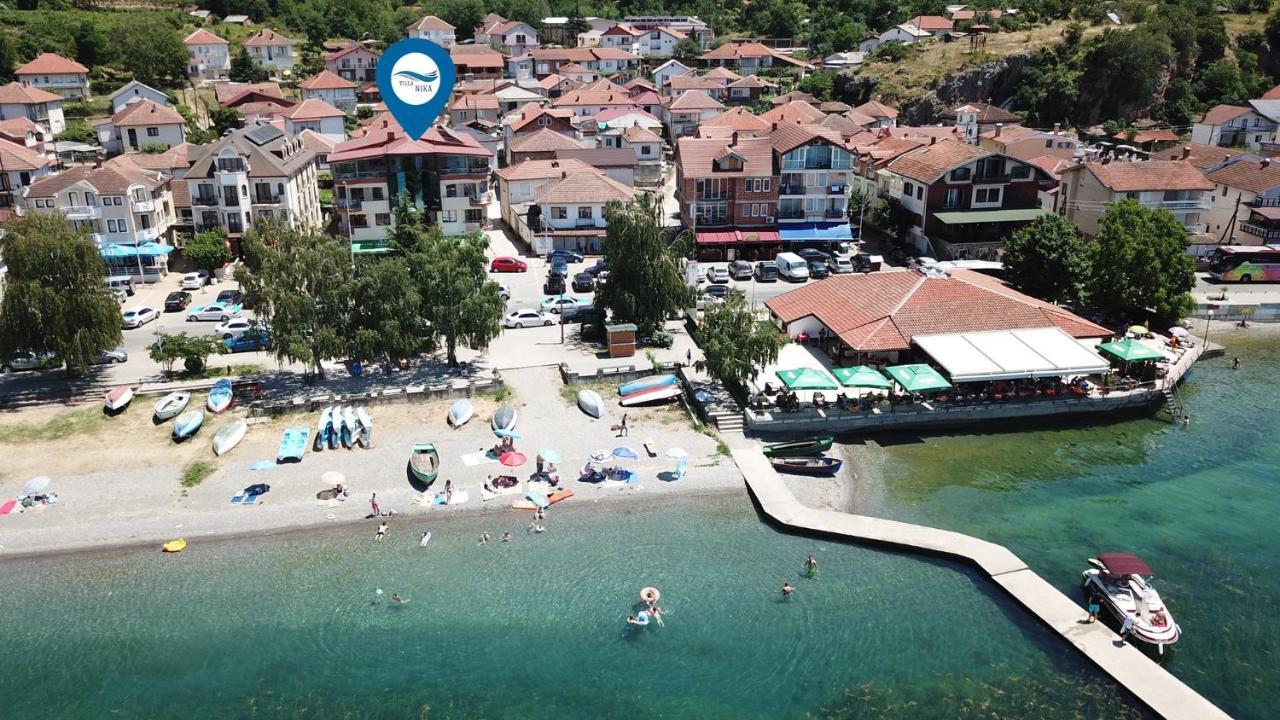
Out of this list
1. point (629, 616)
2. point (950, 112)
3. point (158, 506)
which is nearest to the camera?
point (629, 616)

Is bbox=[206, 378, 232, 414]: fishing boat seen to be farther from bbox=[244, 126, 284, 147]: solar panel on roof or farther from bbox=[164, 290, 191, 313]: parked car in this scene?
bbox=[244, 126, 284, 147]: solar panel on roof

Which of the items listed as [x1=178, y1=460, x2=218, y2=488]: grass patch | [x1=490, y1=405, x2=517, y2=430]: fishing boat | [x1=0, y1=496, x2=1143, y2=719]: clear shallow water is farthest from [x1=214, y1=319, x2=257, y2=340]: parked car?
[x1=0, y1=496, x2=1143, y2=719]: clear shallow water

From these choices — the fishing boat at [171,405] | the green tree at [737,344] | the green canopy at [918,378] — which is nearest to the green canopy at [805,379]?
the green tree at [737,344]

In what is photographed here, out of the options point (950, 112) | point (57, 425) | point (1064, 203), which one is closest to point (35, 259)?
point (57, 425)

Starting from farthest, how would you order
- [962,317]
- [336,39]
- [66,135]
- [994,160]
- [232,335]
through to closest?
1. [336,39]
2. [66,135]
3. [994,160]
4. [232,335]
5. [962,317]

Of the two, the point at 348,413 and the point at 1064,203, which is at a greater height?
the point at 1064,203

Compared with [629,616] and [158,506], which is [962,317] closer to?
[629,616]

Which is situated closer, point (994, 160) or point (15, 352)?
point (15, 352)
